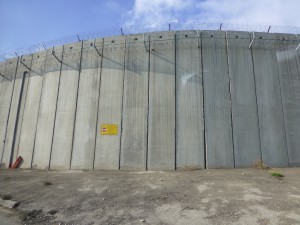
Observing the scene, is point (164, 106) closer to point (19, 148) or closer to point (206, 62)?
point (206, 62)

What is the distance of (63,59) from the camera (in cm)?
1942

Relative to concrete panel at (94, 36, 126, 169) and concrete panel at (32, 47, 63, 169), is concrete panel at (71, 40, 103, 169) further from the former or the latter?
concrete panel at (32, 47, 63, 169)

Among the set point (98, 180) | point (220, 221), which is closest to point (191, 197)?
point (220, 221)

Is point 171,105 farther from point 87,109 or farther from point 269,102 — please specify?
point 269,102

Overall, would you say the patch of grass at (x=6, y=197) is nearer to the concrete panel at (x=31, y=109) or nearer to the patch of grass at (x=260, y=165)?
the concrete panel at (x=31, y=109)

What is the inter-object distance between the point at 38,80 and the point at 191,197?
15.4m

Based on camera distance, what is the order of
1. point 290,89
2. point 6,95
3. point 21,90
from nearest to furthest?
point 290,89, point 21,90, point 6,95

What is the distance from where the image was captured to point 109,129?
16.7 meters

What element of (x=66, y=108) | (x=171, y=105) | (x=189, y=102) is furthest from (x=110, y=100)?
(x=189, y=102)

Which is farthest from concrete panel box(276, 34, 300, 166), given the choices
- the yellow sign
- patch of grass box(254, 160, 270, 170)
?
the yellow sign

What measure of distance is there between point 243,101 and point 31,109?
15.3 meters

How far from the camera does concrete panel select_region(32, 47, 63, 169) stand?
58.5 ft

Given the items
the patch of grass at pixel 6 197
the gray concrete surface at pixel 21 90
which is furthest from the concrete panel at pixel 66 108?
the patch of grass at pixel 6 197

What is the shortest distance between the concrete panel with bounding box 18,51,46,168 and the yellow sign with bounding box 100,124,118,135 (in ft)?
18.8
